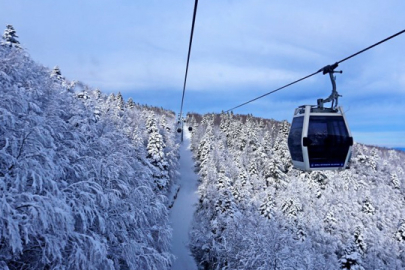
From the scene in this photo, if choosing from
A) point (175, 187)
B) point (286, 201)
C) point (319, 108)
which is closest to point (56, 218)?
point (319, 108)

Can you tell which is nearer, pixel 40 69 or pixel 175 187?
pixel 40 69

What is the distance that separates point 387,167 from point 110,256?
77.1 metres

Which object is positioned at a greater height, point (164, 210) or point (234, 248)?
point (164, 210)

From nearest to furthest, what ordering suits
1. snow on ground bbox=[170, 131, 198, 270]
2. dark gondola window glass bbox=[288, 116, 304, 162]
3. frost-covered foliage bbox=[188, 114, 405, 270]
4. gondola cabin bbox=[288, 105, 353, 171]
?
gondola cabin bbox=[288, 105, 353, 171], dark gondola window glass bbox=[288, 116, 304, 162], frost-covered foliage bbox=[188, 114, 405, 270], snow on ground bbox=[170, 131, 198, 270]

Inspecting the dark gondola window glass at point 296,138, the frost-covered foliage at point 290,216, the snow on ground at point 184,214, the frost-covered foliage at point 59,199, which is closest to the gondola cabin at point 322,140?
the dark gondola window glass at point 296,138

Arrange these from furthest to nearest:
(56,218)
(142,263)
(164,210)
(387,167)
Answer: (387,167)
(164,210)
(142,263)
(56,218)

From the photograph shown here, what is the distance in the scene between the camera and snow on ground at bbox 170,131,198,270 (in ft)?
94.2

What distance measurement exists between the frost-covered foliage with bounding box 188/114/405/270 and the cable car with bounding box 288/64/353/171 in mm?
11901

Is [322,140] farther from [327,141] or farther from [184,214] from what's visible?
[184,214]

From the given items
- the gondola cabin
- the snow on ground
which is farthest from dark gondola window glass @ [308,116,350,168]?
the snow on ground

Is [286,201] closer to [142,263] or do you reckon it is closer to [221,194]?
[221,194]

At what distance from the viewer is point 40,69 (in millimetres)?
21875

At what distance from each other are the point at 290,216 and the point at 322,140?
28.3m

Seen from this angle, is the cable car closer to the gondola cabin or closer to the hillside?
the gondola cabin
